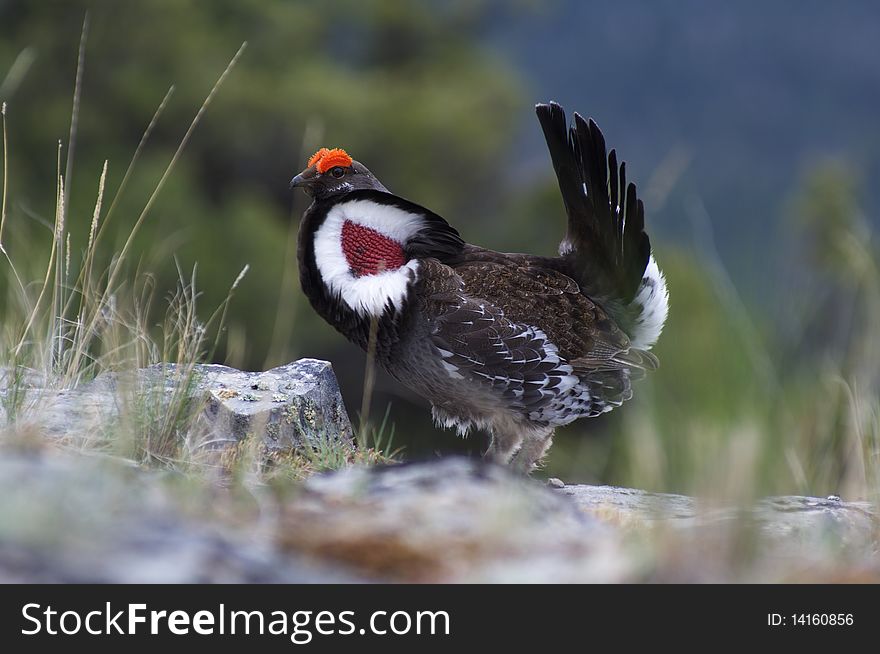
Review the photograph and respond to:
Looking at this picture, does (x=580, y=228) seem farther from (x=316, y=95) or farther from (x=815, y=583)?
(x=316, y=95)

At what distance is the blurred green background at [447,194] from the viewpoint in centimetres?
351

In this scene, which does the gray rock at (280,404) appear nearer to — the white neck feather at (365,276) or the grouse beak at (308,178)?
the white neck feather at (365,276)

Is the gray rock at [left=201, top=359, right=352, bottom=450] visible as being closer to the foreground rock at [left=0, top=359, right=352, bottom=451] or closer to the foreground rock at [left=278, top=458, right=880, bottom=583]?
the foreground rock at [left=0, top=359, right=352, bottom=451]

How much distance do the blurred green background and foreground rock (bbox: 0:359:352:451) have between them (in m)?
0.25

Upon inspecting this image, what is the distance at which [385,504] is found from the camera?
305 cm

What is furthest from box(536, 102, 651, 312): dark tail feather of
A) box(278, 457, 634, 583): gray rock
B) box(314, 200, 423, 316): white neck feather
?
box(278, 457, 634, 583): gray rock

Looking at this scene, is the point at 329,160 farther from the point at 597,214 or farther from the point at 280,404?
the point at 597,214

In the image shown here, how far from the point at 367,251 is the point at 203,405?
124cm

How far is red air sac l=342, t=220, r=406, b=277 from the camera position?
5641mm

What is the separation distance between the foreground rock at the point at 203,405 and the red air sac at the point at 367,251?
2.33 ft

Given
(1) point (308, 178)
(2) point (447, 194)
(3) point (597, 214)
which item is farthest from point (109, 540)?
(2) point (447, 194)

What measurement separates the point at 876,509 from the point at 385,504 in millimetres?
2692

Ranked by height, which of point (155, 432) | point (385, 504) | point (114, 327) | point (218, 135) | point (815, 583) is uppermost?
point (218, 135)

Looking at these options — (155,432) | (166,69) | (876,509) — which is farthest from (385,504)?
(166,69)
